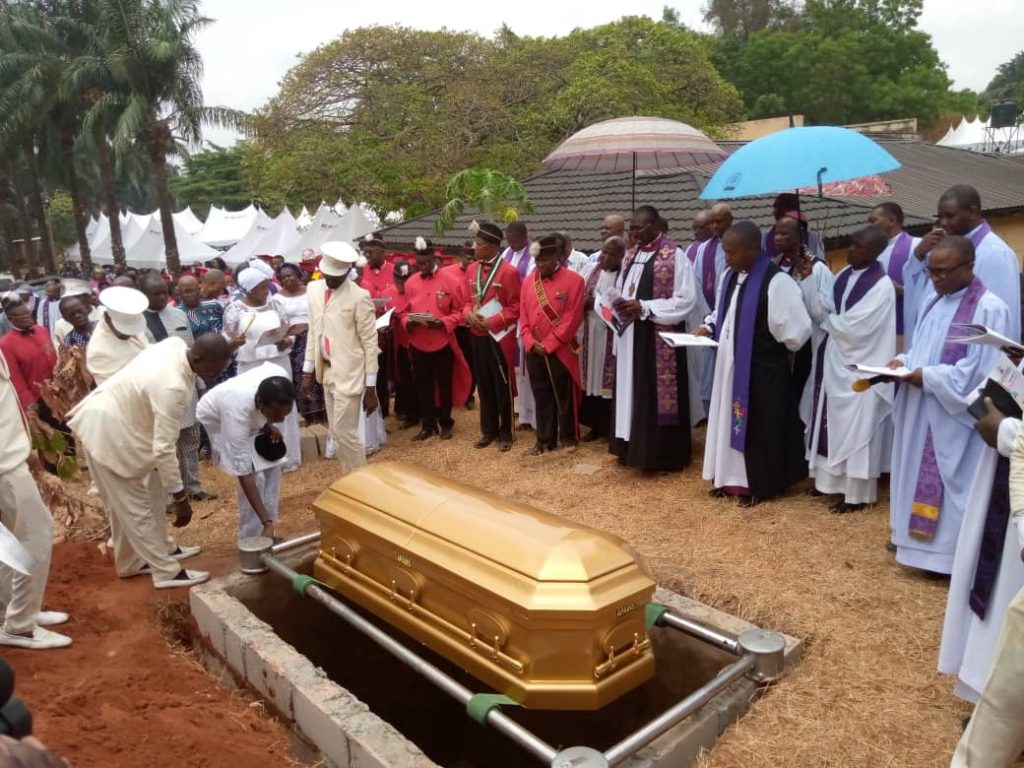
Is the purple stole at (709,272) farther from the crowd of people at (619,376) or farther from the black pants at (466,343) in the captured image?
the black pants at (466,343)

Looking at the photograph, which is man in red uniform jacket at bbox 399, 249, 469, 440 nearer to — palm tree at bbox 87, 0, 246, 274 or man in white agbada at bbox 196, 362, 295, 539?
man in white agbada at bbox 196, 362, 295, 539

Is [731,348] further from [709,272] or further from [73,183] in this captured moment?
[73,183]

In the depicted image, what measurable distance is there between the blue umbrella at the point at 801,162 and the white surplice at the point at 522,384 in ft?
8.01

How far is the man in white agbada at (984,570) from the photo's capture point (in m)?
2.78

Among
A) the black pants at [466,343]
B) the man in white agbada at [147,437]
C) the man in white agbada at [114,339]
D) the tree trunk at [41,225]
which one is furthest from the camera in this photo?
the tree trunk at [41,225]

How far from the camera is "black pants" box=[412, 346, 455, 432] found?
7344 millimetres

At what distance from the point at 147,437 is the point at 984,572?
4035mm

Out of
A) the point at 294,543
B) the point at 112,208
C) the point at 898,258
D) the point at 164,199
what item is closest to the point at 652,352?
the point at 898,258

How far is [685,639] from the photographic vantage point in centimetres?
396

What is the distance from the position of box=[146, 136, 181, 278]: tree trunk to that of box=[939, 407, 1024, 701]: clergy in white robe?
22244 millimetres

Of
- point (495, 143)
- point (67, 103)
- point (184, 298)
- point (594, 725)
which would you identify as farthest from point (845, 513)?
point (67, 103)

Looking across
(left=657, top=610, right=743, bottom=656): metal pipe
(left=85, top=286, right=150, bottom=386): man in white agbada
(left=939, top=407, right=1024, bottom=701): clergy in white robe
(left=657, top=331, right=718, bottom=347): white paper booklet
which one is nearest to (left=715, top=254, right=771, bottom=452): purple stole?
(left=657, top=331, right=718, bottom=347): white paper booklet

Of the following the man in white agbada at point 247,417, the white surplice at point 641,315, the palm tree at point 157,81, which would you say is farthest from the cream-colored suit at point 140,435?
the palm tree at point 157,81

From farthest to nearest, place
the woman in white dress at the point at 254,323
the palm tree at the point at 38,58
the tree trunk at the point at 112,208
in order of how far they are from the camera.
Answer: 1. the palm tree at the point at 38,58
2. the tree trunk at the point at 112,208
3. the woman in white dress at the point at 254,323
